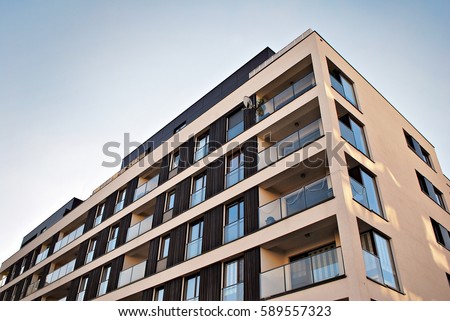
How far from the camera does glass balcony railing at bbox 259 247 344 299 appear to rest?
11716 millimetres

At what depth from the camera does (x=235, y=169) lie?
17500mm

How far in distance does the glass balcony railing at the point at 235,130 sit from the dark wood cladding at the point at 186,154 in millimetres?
2523

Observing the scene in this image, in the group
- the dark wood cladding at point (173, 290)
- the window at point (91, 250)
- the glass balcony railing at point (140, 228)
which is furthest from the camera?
the window at point (91, 250)

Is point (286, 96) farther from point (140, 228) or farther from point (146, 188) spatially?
point (140, 228)

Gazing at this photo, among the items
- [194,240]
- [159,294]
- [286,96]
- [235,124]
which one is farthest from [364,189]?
[159,294]

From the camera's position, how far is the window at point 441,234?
17.2 meters

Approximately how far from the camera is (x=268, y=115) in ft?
56.5

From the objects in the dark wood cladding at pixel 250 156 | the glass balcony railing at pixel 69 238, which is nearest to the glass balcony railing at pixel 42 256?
the glass balcony railing at pixel 69 238

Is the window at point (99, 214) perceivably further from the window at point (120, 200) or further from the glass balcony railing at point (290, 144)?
the glass balcony railing at point (290, 144)

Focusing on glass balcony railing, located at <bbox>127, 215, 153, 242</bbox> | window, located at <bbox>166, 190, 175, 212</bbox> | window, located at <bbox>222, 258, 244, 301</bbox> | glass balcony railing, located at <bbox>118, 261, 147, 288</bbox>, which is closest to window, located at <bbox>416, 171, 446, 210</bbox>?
window, located at <bbox>222, 258, 244, 301</bbox>

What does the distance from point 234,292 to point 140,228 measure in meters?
8.46
